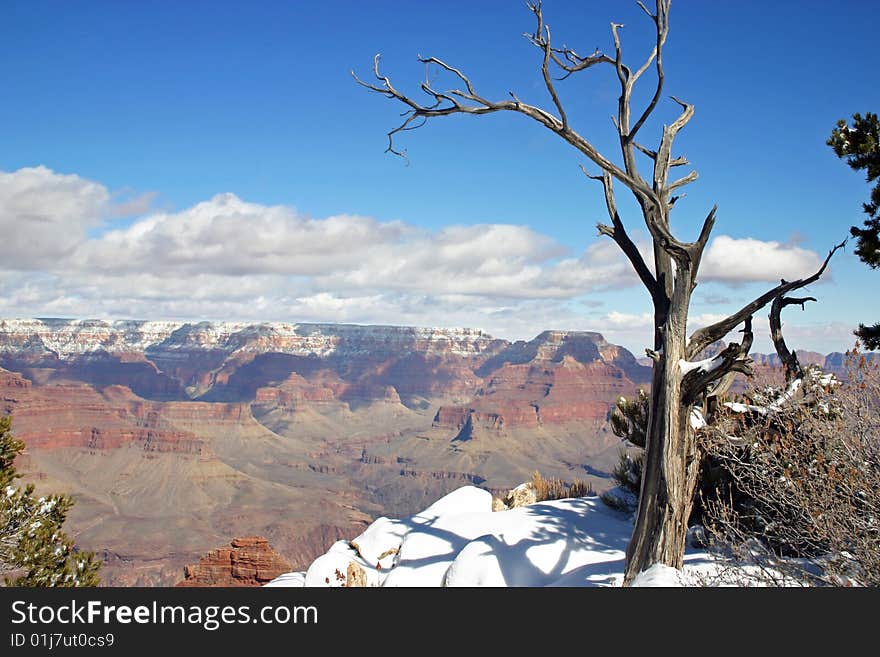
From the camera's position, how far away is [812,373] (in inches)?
466

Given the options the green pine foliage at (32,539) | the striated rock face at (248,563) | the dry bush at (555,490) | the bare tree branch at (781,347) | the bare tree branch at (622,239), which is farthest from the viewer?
the striated rock face at (248,563)

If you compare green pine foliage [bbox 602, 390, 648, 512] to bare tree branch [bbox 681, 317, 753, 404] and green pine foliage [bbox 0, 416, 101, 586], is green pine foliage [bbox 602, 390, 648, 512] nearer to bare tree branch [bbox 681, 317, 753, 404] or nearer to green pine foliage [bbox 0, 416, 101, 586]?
bare tree branch [bbox 681, 317, 753, 404]

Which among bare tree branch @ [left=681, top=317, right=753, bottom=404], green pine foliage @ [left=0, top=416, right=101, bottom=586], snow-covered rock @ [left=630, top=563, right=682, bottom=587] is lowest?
green pine foliage @ [left=0, top=416, right=101, bottom=586]

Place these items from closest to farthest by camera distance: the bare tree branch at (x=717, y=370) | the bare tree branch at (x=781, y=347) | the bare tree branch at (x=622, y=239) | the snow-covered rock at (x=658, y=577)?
the snow-covered rock at (x=658, y=577)
the bare tree branch at (x=717, y=370)
the bare tree branch at (x=622, y=239)
the bare tree branch at (x=781, y=347)

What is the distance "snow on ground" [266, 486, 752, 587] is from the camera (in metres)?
10.5

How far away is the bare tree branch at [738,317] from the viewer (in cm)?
962

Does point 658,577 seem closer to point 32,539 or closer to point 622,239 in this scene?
point 622,239

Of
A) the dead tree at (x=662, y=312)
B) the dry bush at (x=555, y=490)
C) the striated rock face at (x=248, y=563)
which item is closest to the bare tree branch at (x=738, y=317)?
the dead tree at (x=662, y=312)

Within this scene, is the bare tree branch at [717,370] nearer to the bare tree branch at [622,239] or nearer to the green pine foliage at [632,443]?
the bare tree branch at [622,239]

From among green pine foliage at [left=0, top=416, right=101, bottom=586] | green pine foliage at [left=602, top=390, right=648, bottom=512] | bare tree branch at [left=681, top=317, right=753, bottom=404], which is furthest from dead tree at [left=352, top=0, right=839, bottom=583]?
green pine foliage at [left=0, top=416, right=101, bottom=586]

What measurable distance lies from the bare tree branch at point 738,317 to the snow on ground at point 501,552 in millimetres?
2996

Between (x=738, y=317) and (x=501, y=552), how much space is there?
16.9 ft

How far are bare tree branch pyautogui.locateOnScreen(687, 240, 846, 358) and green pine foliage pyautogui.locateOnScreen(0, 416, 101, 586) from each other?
1282 centimetres
